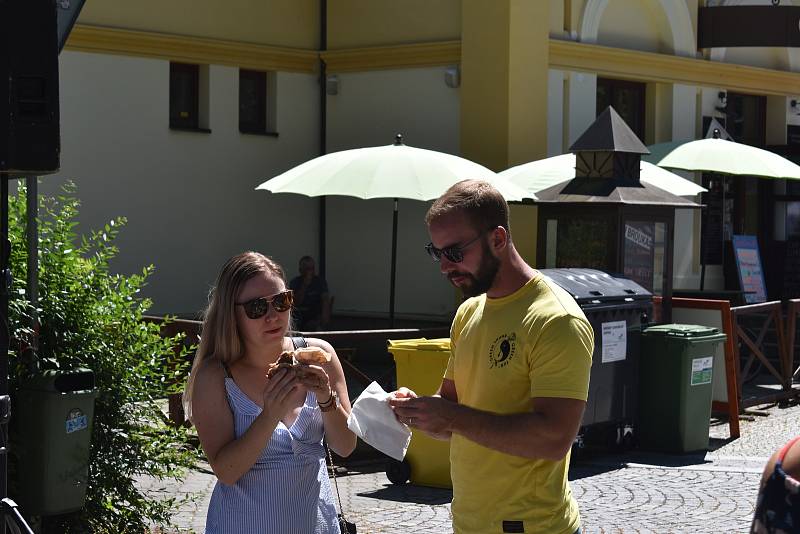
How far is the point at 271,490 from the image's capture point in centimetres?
403

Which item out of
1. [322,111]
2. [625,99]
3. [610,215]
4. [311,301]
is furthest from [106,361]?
[625,99]

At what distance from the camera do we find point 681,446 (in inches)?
421

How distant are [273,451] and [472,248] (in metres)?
0.91

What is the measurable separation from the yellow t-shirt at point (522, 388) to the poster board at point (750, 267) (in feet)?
51.6

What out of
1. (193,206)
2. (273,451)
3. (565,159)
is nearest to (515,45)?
(565,159)

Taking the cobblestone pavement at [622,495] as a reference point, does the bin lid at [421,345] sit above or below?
above

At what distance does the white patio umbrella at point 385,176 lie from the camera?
38.5 ft

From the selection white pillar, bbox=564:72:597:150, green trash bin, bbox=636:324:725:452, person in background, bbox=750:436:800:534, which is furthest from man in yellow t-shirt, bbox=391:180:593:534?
white pillar, bbox=564:72:597:150

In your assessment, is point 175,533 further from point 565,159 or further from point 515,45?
point 515,45

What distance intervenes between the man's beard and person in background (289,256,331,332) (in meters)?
12.1

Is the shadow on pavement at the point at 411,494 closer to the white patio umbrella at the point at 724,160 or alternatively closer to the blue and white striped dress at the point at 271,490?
the blue and white striped dress at the point at 271,490

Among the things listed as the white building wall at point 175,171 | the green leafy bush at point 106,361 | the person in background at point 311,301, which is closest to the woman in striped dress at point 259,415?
the green leafy bush at point 106,361

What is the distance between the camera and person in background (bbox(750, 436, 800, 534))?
2275mm

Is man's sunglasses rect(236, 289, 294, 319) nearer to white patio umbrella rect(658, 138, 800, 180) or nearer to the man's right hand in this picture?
the man's right hand
